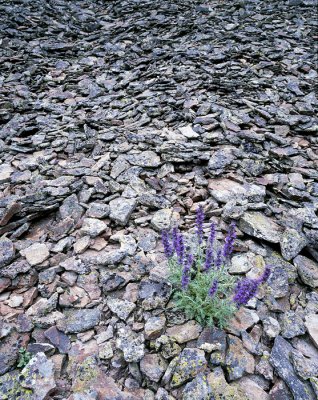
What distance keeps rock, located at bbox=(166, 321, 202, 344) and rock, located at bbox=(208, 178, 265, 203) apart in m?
2.30

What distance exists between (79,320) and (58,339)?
309 millimetres

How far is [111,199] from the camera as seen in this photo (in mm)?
5598

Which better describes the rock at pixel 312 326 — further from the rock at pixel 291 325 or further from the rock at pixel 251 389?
the rock at pixel 251 389

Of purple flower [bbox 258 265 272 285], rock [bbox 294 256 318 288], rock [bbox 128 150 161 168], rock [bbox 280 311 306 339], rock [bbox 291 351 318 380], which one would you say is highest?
purple flower [bbox 258 265 272 285]

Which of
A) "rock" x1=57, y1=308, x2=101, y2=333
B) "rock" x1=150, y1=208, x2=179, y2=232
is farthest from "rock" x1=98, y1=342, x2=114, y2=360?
"rock" x1=150, y1=208, x2=179, y2=232

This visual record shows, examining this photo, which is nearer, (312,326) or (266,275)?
(266,275)

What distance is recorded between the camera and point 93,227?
16.5ft

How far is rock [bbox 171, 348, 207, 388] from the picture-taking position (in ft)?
10.8

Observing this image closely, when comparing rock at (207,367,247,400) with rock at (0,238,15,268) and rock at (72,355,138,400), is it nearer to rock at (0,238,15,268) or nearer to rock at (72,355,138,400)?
rock at (72,355,138,400)

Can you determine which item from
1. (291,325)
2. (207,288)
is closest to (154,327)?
(207,288)

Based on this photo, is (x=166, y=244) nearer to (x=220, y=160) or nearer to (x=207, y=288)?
(x=207, y=288)

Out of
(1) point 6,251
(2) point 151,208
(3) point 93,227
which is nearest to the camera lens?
(1) point 6,251

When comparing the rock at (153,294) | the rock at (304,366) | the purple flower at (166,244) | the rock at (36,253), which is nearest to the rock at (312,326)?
the rock at (304,366)

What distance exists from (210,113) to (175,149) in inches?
77.0
